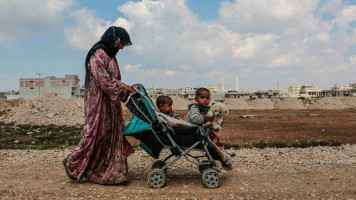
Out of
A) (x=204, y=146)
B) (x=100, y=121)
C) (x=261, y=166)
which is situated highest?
(x=100, y=121)

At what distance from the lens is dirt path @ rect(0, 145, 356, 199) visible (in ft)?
14.2

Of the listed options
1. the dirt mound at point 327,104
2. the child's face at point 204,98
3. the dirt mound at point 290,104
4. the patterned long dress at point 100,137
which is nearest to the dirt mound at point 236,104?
the dirt mound at point 290,104

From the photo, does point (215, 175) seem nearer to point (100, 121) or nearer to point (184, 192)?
point (184, 192)

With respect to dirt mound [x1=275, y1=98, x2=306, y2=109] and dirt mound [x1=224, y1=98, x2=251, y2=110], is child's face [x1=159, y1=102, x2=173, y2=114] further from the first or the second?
dirt mound [x1=275, y1=98, x2=306, y2=109]

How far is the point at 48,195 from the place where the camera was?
4.27m

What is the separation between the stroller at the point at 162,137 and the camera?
4562mm

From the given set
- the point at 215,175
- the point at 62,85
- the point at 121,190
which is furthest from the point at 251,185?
the point at 62,85

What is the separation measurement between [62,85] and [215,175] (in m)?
81.7

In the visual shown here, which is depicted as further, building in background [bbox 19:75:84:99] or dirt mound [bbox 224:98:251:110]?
building in background [bbox 19:75:84:99]

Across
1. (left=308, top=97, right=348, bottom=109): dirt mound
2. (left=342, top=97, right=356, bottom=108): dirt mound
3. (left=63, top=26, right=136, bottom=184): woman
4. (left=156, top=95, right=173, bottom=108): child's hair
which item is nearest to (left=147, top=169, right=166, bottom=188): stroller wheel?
(left=63, top=26, right=136, bottom=184): woman

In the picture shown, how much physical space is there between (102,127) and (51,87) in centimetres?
8197

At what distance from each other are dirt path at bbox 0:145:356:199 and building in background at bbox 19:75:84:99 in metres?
74.7

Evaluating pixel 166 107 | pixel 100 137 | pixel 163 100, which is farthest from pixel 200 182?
pixel 100 137

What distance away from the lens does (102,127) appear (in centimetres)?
478
